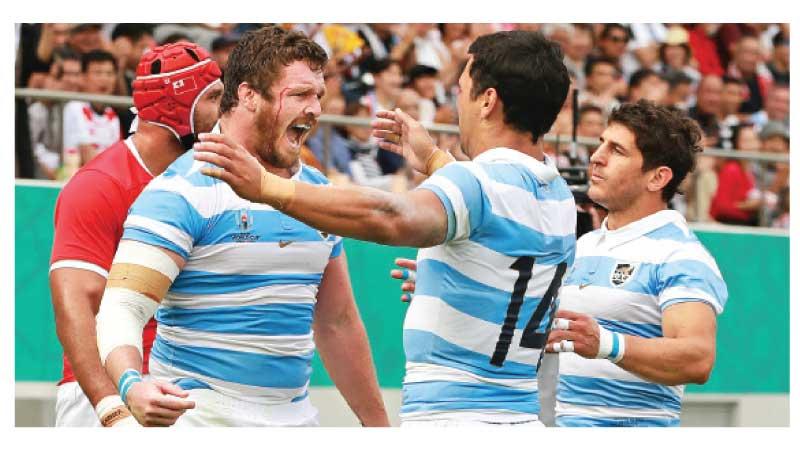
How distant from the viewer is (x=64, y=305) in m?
5.56

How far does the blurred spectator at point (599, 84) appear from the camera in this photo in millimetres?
12577

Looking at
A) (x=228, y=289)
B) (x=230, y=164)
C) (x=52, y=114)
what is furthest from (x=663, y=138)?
(x=52, y=114)

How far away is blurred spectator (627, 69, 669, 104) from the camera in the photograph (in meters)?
13.0

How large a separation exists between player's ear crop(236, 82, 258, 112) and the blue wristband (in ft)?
3.73

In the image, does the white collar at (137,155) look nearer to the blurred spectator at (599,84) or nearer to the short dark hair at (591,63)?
the blurred spectator at (599,84)

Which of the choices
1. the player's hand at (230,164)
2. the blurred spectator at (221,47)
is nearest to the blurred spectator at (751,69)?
the blurred spectator at (221,47)

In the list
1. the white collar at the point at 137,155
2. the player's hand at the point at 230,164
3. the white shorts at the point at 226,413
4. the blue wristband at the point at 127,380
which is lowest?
the white shorts at the point at 226,413

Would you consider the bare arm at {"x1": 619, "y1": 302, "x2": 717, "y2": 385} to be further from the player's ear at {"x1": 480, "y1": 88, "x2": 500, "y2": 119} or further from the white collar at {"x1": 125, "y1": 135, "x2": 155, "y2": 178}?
the white collar at {"x1": 125, "y1": 135, "x2": 155, "y2": 178}

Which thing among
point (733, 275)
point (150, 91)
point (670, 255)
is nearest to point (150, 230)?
point (150, 91)

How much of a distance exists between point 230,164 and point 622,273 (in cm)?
248

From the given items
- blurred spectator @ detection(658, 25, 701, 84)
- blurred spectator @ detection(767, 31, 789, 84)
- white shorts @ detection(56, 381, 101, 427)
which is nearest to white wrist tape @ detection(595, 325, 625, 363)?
white shorts @ detection(56, 381, 101, 427)

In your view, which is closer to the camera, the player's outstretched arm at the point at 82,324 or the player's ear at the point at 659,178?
the player's outstretched arm at the point at 82,324

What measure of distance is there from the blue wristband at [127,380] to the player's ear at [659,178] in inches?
100
